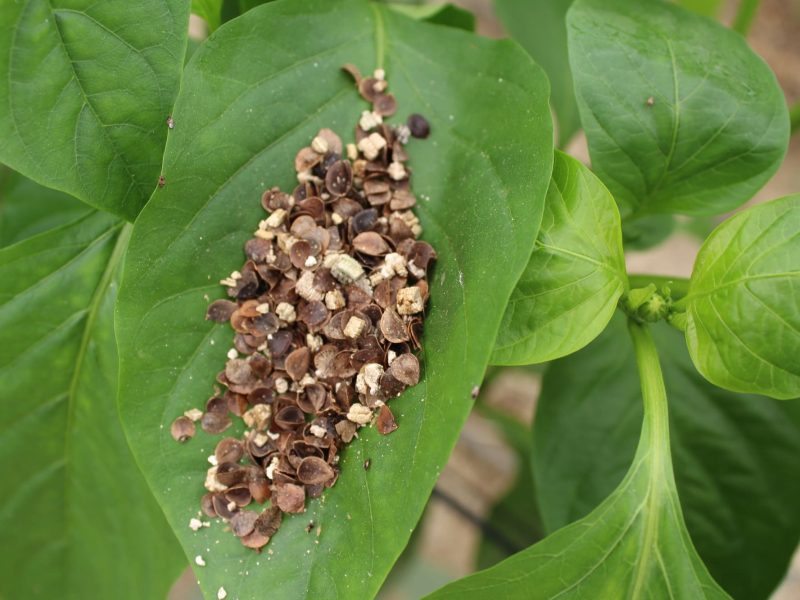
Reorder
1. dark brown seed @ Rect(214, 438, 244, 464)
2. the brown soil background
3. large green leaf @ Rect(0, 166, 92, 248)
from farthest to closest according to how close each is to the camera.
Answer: the brown soil background → large green leaf @ Rect(0, 166, 92, 248) → dark brown seed @ Rect(214, 438, 244, 464)

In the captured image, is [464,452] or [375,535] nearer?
[375,535]

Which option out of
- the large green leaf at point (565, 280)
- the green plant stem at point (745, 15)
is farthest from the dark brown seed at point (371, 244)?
the green plant stem at point (745, 15)

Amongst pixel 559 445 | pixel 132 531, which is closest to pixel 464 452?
pixel 559 445

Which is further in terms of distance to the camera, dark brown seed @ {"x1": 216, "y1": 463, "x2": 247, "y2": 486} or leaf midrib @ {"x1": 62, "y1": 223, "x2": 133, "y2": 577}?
leaf midrib @ {"x1": 62, "y1": 223, "x2": 133, "y2": 577}

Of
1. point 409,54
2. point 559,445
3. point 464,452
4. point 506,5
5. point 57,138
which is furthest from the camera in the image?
point 464,452

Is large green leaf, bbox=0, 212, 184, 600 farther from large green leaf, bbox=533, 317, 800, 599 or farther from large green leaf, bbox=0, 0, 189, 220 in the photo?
large green leaf, bbox=533, 317, 800, 599

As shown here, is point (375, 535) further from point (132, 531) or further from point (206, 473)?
point (132, 531)

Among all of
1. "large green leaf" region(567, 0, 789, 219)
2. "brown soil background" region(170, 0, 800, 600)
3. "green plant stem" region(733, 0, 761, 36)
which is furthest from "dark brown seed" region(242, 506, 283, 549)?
"brown soil background" region(170, 0, 800, 600)

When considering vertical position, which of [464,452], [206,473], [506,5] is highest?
[506,5]
